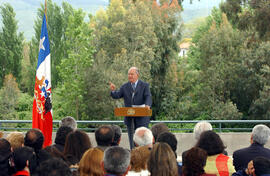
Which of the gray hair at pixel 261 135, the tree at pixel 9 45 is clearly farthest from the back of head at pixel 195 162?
the tree at pixel 9 45

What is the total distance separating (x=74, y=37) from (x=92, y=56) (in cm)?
177

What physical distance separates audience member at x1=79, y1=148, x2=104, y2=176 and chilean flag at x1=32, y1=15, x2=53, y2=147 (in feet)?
14.3

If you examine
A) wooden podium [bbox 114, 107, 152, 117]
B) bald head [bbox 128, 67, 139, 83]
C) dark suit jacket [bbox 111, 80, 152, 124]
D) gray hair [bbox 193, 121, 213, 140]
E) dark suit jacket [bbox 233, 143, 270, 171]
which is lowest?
dark suit jacket [bbox 233, 143, 270, 171]

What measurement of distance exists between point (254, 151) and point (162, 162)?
1.42 meters

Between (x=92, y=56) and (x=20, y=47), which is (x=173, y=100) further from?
(x=20, y=47)

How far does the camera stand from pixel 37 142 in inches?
200

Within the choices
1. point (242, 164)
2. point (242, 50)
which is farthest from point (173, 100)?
point (242, 164)

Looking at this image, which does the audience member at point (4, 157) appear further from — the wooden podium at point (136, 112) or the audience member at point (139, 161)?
the wooden podium at point (136, 112)

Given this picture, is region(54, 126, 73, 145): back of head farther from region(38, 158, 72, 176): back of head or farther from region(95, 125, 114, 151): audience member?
region(38, 158, 72, 176): back of head

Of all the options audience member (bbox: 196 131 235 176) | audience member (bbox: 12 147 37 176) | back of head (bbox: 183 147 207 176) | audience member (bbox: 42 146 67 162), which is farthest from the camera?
audience member (bbox: 42 146 67 162)

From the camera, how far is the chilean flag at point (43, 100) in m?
8.35

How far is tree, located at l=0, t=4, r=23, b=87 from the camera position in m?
36.6

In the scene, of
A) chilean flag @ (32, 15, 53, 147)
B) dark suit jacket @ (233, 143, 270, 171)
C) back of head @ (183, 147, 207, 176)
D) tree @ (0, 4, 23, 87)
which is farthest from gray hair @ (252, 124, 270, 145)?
tree @ (0, 4, 23, 87)

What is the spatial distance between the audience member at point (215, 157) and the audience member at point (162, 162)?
693 millimetres
